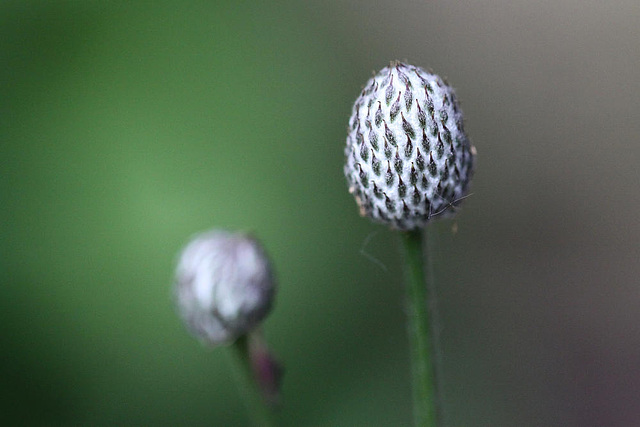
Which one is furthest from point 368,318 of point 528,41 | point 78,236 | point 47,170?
point 528,41

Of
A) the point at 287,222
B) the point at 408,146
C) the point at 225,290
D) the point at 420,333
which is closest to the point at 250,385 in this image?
the point at 225,290

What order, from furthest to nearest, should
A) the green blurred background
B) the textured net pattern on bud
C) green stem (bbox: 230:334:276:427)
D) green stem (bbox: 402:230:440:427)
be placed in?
the green blurred background, green stem (bbox: 230:334:276:427), green stem (bbox: 402:230:440:427), the textured net pattern on bud

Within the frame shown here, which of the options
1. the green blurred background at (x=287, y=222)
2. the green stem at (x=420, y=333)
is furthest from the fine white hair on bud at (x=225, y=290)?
the green blurred background at (x=287, y=222)

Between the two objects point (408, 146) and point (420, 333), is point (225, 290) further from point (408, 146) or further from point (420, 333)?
point (408, 146)

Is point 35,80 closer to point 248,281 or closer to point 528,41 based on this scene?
point 248,281

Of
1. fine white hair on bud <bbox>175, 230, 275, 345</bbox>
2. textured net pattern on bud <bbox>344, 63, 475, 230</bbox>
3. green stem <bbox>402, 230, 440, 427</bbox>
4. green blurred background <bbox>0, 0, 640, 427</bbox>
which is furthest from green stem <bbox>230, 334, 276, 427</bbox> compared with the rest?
green blurred background <bbox>0, 0, 640, 427</bbox>

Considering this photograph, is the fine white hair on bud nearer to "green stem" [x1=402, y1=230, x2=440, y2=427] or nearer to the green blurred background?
"green stem" [x1=402, y1=230, x2=440, y2=427]

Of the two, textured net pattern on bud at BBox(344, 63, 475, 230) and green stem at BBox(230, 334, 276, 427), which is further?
green stem at BBox(230, 334, 276, 427)

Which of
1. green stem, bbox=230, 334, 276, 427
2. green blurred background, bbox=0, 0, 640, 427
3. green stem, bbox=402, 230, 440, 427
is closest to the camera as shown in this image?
green stem, bbox=402, 230, 440, 427
